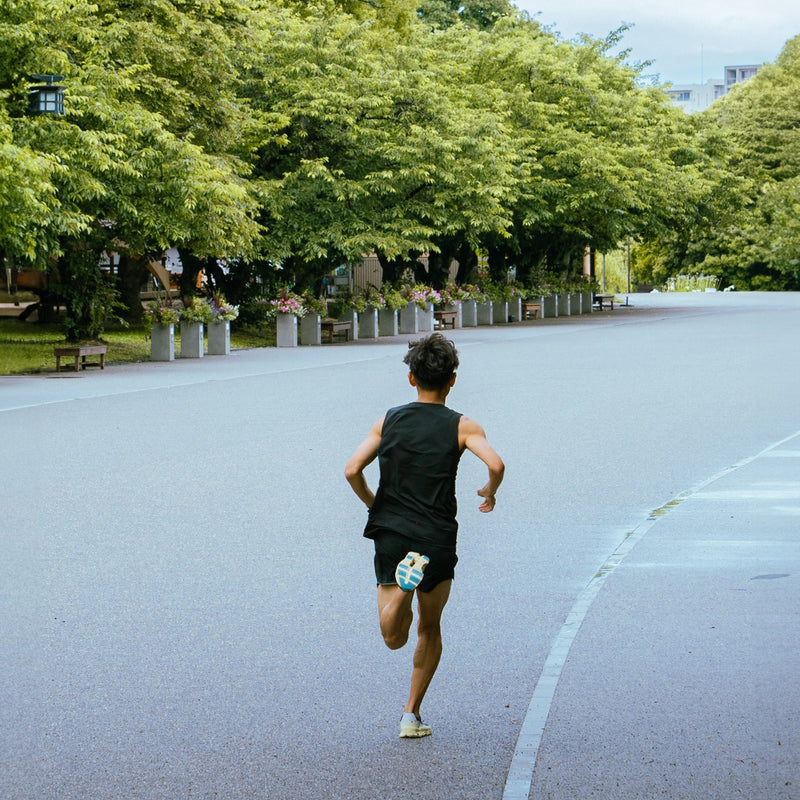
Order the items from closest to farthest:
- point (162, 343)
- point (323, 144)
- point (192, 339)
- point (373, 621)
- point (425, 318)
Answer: point (373, 621)
point (162, 343)
point (192, 339)
point (323, 144)
point (425, 318)

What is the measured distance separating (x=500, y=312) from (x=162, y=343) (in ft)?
69.3

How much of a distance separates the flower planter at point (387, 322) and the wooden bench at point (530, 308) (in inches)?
430

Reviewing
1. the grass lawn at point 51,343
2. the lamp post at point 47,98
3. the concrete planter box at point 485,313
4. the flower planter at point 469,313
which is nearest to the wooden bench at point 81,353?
the grass lawn at point 51,343

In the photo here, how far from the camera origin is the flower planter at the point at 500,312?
4725cm

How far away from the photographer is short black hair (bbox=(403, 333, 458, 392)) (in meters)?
4.79

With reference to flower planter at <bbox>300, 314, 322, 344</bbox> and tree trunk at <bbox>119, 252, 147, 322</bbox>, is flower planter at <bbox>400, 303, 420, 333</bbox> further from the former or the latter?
tree trunk at <bbox>119, 252, 147, 322</bbox>

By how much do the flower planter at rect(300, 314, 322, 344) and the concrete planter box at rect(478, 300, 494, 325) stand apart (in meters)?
12.5

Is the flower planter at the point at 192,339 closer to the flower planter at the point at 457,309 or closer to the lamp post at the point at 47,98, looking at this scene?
the lamp post at the point at 47,98

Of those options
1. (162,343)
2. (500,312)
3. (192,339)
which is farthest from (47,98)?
(500,312)

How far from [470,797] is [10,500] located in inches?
264

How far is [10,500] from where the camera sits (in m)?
10.3

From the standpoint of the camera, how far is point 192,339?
29.0 m

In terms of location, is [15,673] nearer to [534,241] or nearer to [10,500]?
[10,500]

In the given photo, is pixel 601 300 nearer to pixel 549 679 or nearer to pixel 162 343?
pixel 162 343
